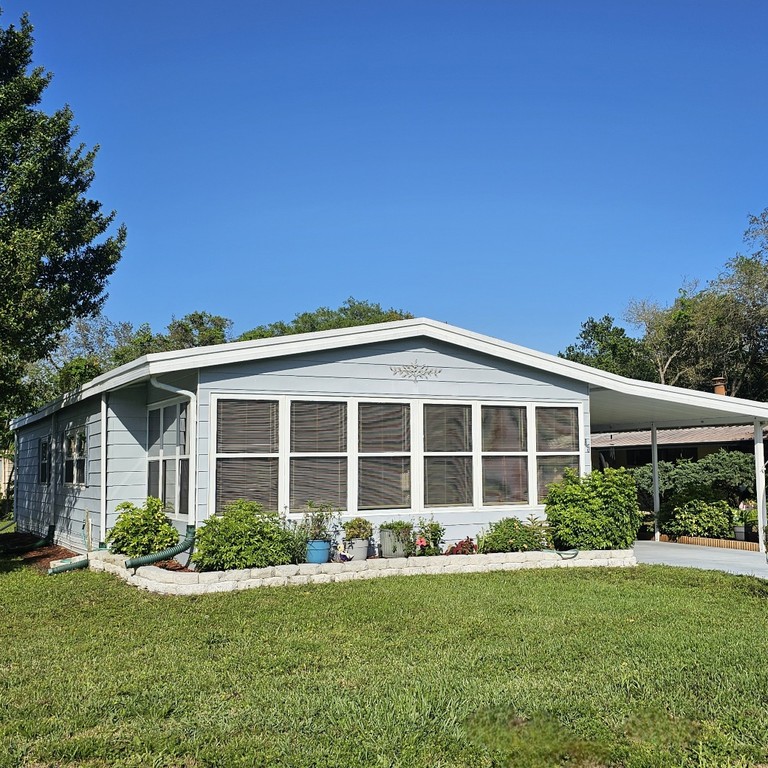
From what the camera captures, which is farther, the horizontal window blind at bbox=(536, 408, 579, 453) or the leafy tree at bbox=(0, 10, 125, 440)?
the leafy tree at bbox=(0, 10, 125, 440)

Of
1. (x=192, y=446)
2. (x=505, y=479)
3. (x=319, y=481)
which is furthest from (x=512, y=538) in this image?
(x=192, y=446)

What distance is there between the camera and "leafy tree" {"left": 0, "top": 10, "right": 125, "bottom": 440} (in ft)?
43.0

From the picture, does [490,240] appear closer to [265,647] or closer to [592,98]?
[592,98]

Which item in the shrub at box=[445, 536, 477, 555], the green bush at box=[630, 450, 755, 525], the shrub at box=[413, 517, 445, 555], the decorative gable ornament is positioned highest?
the decorative gable ornament

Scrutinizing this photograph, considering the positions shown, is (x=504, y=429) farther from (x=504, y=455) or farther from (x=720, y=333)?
(x=720, y=333)

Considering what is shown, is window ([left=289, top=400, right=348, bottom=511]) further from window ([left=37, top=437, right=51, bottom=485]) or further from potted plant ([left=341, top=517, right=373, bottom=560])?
window ([left=37, top=437, right=51, bottom=485])

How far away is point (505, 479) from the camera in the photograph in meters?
11.3

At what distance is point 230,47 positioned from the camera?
1512 cm

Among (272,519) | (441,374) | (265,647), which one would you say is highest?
(441,374)

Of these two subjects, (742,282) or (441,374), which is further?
(742,282)

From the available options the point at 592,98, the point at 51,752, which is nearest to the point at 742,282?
the point at 592,98

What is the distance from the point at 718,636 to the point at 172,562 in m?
6.69

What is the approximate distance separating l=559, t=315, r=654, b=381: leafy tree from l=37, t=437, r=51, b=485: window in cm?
2777

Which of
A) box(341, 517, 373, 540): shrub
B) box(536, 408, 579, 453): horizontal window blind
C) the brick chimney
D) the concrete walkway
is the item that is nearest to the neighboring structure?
the brick chimney
